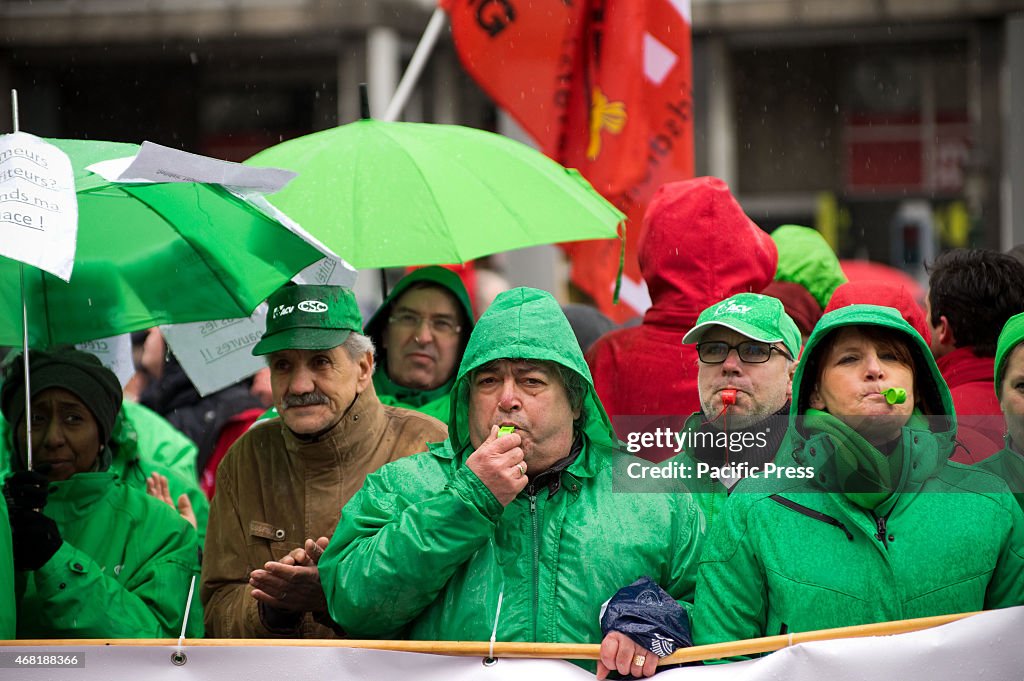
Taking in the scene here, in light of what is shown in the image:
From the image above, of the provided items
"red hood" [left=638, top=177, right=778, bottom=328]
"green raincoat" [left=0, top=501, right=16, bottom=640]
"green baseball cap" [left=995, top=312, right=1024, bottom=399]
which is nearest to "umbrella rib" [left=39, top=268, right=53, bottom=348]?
"green raincoat" [left=0, top=501, right=16, bottom=640]

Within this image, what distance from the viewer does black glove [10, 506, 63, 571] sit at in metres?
4.08

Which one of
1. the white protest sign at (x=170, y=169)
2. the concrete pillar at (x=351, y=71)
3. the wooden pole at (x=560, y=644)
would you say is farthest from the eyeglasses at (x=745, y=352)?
the concrete pillar at (x=351, y=71)

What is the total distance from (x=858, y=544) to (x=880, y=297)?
1.19 meters

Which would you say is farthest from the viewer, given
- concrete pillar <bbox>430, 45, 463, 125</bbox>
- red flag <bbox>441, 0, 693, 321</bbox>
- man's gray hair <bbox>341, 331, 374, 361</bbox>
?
concrete pillar <bbox>430, 45, 463, 125</bbox>

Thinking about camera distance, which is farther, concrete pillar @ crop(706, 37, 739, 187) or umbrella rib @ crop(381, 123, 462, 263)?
concrete pillar @ crop(706, 37, 739, 187)

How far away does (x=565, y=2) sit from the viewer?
6.60 meters

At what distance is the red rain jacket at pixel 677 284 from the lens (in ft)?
15.0

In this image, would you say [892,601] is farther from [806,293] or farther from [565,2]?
[565,2]

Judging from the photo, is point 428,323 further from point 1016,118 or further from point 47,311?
point 1016,118

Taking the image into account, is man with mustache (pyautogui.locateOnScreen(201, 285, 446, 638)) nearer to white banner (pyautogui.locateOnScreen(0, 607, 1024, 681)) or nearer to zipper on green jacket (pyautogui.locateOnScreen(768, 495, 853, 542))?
white banner (pyautogui.locateOnScreen(0, 607, 1024, 681))

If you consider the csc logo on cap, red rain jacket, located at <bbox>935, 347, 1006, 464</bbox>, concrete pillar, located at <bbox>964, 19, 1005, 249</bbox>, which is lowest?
red rain jacket, located at <bbox>935, 347, 1006, 464</bbox>

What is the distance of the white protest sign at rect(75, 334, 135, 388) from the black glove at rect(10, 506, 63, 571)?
1374mm

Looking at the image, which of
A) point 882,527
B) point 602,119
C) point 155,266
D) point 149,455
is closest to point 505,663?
point 882,527

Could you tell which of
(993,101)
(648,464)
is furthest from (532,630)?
(993,101)
